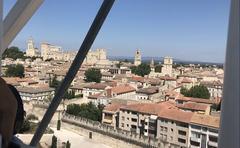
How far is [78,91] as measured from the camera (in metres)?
11.3

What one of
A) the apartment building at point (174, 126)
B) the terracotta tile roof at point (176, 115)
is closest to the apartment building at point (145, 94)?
the apartment building at point (174, 126)

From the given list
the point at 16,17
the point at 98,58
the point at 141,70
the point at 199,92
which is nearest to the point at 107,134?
the point at 199,92

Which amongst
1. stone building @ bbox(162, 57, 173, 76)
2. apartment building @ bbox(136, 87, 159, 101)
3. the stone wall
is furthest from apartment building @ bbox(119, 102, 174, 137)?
stone building @ bbox(162, 57, 173, 76)

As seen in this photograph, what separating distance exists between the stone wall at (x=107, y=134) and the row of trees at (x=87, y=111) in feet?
0.83

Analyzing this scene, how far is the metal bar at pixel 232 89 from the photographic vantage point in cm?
24

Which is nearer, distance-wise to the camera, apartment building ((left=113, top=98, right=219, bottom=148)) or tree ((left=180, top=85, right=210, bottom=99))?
apartment building ((left=113, top=98, right=219, bottom=148))

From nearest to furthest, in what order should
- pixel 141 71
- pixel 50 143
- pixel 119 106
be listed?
pixel 50 143, pixel 119 106, pixel 141 71

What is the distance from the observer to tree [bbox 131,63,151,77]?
59.0ft

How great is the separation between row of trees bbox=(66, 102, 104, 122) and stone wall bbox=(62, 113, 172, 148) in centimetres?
25

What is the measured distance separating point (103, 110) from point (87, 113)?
0.52 metres

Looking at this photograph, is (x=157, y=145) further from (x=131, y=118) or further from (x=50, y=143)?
(x=50, y=143)

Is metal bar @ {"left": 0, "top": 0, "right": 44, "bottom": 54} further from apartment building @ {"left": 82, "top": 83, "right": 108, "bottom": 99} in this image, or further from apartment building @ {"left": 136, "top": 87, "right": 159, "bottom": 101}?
apartment building @ {"left": 82, "top": 83, "right": 108, "bottom": 99}

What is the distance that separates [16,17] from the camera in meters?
0.35

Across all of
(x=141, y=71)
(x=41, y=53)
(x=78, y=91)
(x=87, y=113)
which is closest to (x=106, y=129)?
(x=87, y=113)
